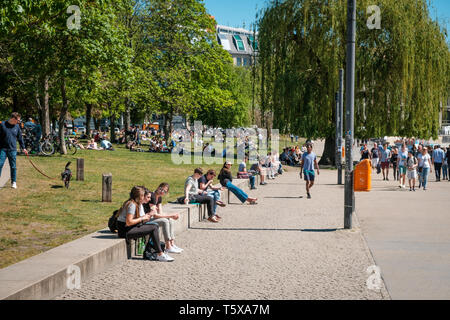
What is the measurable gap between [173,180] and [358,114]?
1511 cm

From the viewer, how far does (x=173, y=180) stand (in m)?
19.9

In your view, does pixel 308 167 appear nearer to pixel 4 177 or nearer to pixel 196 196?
pixel 196 196

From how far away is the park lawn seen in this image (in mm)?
8438

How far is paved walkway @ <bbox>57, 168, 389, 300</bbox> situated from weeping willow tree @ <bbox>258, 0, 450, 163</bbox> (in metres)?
17.8

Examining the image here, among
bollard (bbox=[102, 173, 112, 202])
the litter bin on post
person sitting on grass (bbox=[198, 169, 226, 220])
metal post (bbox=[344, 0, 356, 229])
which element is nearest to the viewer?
the litter bin on post

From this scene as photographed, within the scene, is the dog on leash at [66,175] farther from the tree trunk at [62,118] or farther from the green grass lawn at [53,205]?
the tree trunk at [62,118]

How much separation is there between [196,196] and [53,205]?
3206 mm

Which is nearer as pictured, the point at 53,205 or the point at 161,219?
the point at 161,219

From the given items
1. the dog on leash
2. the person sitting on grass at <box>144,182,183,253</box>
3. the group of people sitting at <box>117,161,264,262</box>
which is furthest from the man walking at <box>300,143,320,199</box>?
the person sitting on grass at <box>144,182,183,253</box>

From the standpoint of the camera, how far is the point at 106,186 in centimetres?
1313

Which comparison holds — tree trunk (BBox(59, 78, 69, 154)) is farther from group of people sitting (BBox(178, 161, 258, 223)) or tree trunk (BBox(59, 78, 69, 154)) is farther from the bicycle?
group of people sitting (BBox(178, 161, 258, 223))

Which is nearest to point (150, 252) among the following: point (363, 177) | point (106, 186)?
point (363, 177)

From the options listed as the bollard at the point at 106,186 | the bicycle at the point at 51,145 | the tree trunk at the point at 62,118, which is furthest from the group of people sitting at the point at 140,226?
the tree trunk at the point at 62,118

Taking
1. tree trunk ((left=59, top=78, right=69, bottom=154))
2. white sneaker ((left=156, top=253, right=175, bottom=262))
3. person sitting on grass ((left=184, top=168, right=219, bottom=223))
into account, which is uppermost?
tree trunk ((left=59, top=78, right=69, bottom=154))
